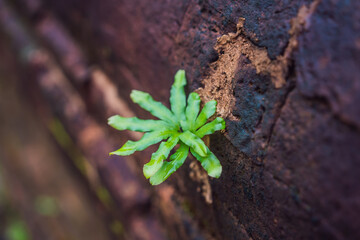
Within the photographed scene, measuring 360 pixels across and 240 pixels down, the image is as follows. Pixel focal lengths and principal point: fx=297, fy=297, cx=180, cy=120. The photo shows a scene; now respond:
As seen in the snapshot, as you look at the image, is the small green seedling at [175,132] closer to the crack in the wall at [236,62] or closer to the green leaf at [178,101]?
the green leaf at [178,101]

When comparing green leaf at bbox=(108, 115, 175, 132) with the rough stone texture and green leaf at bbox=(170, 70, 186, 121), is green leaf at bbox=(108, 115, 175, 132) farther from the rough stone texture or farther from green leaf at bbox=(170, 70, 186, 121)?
the rough stone texture

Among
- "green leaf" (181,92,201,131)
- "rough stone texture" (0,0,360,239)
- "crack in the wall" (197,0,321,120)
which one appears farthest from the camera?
"green leaf" (181,92,201,131)

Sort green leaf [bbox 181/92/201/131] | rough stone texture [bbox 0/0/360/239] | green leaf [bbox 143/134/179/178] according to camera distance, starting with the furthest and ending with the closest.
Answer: green leaf [bbox 181/92/201/131]
green leaf [bbox 143/134/179/178]
rough stone texture [bbox 0/0/360/239]

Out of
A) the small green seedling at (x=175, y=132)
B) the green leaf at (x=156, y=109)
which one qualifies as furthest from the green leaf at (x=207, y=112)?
the green leaf at (x=156, y=109)

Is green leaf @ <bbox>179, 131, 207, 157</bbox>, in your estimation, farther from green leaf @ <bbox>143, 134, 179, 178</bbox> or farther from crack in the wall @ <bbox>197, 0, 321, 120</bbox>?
crack in the wall @ <bbox>197, 0, 321, 120</bbox>

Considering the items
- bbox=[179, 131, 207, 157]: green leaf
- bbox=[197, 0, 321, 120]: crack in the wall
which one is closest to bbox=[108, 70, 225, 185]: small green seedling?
bbox=[179, 131, 207, 157]: green leaf

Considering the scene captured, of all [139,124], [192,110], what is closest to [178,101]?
Result: [192,110]

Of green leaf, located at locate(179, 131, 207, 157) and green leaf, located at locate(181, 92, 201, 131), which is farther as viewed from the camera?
green leaf, located at locate(181, 92, 201, 131)

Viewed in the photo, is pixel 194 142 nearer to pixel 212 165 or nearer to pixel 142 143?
pixel 212 165

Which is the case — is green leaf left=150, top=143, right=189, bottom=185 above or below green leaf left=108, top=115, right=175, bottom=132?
below
